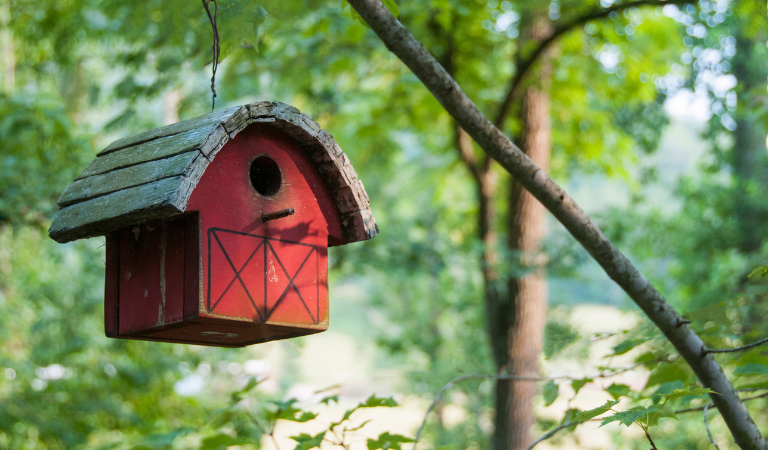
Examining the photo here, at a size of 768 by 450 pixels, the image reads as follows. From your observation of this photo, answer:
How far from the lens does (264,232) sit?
183cm

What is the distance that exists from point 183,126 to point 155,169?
169 mm

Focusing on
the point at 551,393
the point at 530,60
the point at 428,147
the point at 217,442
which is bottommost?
the point at 217,442

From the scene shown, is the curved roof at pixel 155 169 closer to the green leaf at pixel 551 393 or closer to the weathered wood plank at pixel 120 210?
the weathered wood plank at pixel 120 210

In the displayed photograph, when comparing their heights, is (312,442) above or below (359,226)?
below

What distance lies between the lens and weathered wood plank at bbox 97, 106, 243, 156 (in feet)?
5.34

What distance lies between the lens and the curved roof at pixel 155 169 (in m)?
1.50

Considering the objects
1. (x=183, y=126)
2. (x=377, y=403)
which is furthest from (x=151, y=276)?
(x=377, y=403)

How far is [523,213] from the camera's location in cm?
603

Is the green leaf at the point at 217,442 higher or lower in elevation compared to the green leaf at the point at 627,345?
lower

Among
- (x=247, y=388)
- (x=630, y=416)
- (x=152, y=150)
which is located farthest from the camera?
(x=247, y=388)

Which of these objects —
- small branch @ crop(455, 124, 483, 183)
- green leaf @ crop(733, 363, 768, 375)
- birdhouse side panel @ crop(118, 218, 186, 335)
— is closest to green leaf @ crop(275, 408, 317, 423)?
birdhouse side panel @ crop(118, 218, 186, 335)

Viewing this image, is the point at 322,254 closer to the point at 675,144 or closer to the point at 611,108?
the point at 611,108

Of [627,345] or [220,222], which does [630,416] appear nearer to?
[627,345]

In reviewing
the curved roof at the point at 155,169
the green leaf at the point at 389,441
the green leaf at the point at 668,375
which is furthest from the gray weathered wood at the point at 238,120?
the green leaf at the point at 668,375
